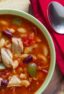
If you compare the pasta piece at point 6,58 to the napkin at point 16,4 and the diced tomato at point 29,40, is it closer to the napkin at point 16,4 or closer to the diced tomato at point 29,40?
the diced tomato at point 29,40

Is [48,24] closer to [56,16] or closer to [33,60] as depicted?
[56,16]

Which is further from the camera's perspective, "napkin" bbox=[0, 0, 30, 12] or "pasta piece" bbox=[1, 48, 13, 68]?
"napkin" bbox=[0, 0, 30, 12]

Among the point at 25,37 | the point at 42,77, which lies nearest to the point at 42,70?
the point at 42,77

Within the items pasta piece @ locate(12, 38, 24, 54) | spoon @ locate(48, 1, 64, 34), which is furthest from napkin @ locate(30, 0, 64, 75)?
pasta piece @ locate(12, 38, 24, 54)

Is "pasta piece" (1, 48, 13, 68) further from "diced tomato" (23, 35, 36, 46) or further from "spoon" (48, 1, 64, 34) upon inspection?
"spoon" (48, 1, 64, 34)

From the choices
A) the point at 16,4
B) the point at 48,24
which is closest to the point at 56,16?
the point at 48,24
